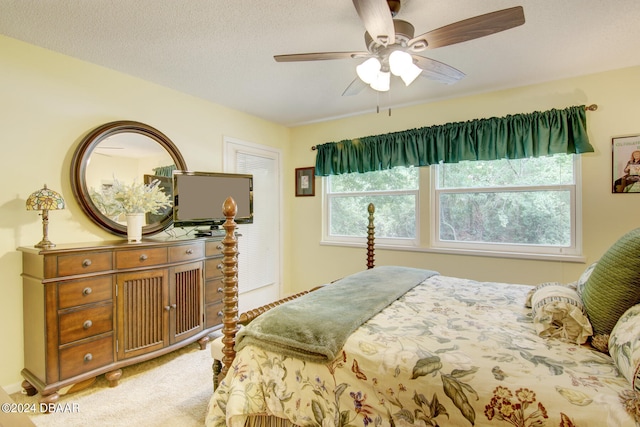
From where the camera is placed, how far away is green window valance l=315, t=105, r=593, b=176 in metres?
2.67

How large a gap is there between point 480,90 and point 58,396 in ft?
13.7

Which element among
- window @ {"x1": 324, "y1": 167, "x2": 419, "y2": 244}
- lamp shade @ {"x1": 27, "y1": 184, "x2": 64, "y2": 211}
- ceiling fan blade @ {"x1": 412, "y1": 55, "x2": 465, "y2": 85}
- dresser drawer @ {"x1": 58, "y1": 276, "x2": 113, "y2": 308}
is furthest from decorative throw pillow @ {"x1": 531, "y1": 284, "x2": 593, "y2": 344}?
lamp shade @ {"x1": 27, "y1": 184, "x2": 64, "y2": 211}

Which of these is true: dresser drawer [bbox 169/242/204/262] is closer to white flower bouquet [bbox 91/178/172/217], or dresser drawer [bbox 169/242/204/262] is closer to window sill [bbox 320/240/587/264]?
white flower bouquet [bbox 91/178/172/217]

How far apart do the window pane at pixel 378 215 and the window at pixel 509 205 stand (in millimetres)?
302

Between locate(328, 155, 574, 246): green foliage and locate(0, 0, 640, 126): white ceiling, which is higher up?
locate(0, 0, 640, 126): white ceiling

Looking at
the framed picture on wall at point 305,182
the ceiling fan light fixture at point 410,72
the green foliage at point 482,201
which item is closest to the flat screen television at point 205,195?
the framed picture on wall at point 305,182

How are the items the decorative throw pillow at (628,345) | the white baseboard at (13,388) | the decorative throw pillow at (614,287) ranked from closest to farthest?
the decorative throw pillow at (628,345)
the decorative throw pillow at (614,287)
the white baseboard at (13,388)

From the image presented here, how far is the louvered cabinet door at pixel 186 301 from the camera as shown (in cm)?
255

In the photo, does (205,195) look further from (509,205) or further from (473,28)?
(509,205)

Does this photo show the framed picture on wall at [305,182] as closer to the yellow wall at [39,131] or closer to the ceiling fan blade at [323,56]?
the yellow wall at [39,131]

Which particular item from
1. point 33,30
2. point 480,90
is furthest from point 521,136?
point 33,30

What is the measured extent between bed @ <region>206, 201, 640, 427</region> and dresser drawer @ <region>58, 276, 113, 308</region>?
1.17 m

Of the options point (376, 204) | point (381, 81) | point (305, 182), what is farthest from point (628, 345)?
point (305, 182)

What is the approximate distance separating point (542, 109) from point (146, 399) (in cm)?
394
